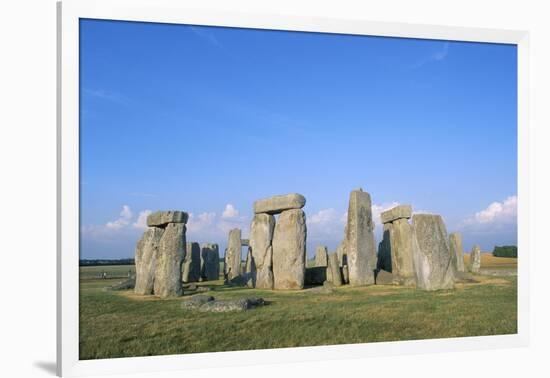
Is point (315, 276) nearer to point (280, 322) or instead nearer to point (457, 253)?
point (457, 253)

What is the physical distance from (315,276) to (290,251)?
4.66 feet

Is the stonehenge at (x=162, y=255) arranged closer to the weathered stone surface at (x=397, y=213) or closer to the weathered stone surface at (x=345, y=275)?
the weathered stone surface at (x=345, y=275)

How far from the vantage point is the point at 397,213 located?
1328 centimetres

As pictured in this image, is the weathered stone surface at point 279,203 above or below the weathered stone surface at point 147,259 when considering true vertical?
above

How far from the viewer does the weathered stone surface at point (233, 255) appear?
53.7 feet

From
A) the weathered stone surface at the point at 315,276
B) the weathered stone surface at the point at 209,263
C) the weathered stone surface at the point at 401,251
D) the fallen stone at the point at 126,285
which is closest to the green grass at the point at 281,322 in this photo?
the fallen stone at the point at 126,285

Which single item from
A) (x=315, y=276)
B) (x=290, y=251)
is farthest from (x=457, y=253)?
(x=290, y=251)

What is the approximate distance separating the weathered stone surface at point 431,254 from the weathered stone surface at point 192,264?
6.86 metres

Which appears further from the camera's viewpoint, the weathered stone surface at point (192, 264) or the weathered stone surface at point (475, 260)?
the weathered stone surface at point (192, 264)

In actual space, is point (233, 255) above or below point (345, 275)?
above

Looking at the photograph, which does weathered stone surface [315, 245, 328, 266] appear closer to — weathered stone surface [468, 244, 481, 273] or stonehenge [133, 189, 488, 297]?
stonehenge [133, 189, 488, 297]

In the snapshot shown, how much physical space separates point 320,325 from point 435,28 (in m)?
3.80

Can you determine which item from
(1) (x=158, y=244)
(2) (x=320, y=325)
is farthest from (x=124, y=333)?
(1) (x=158, y=244)

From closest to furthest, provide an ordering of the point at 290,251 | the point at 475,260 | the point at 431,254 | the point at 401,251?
the point at 431,254 → the point at 290,251 → the point at 401,251 → the point at 475,260
